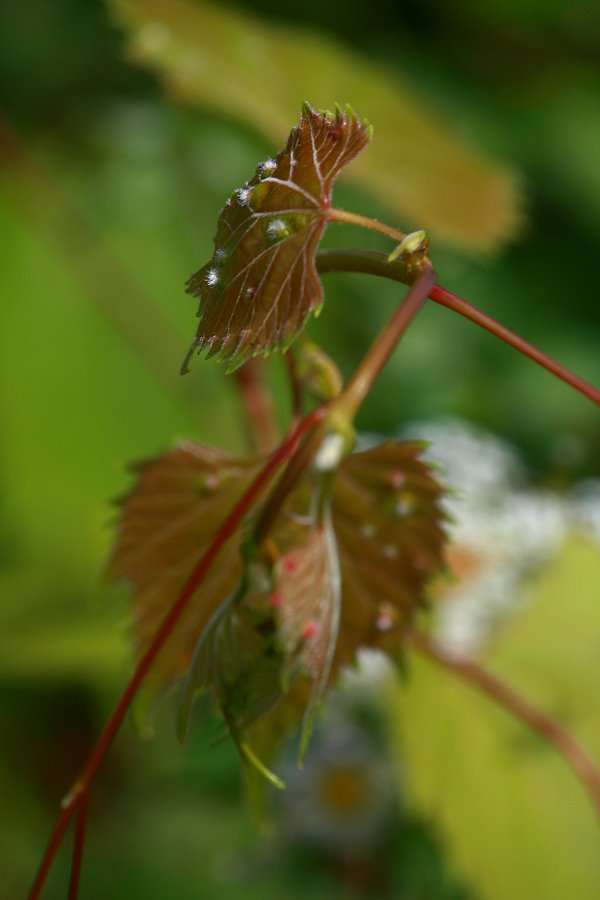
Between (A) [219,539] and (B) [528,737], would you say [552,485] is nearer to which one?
(B) [528,737]

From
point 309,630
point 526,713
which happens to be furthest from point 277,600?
point 526,713

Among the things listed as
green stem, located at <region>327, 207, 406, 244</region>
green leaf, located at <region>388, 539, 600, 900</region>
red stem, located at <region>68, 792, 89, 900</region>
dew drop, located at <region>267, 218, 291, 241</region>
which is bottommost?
red stem, located at <region>68, 792, 89, 900</region>

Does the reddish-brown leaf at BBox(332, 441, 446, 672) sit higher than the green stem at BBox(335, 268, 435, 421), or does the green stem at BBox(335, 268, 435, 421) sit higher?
the green stem at BBox(335, 268, 435, 421)

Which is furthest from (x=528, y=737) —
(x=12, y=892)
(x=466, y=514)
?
(x=12, y=892)

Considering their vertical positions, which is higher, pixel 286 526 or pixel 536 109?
pixel 536 109

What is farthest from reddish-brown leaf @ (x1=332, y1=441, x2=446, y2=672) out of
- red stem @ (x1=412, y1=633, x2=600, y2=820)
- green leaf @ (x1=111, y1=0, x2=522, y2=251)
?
green leaf @ (x1=111, y1=0, x2=522, y2=251)

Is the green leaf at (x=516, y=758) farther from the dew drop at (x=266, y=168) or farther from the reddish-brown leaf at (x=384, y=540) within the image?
the dew drop at (x=266, y=168)

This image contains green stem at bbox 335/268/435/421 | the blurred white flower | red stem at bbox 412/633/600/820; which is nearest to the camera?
green stem at bbox 335/268/435/421

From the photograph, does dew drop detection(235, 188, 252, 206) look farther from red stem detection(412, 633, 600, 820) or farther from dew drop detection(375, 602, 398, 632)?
red stem detection(412, 633, 600, 820)
